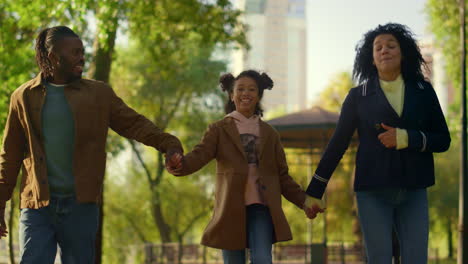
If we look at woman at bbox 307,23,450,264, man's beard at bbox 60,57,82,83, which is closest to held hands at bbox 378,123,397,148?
woman at bbox 307,23,450,264

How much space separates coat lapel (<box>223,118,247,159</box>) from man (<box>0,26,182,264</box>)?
1.17 m

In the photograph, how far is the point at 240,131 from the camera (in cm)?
597

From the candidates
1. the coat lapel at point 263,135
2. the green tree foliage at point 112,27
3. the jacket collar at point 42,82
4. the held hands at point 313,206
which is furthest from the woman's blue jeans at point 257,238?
the green tree foliage at point 112,27

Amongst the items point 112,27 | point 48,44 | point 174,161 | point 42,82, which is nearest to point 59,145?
point 42,82

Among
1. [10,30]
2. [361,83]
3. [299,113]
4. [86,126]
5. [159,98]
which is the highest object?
[159,98]

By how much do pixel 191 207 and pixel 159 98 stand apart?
4.96 meters

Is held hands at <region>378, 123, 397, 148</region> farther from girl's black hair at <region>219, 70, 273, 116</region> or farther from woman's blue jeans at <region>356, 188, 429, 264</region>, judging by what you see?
girl's black hair at <region>219, 70, 273, 116</region>

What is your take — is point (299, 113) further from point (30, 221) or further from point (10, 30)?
point (30, 221)

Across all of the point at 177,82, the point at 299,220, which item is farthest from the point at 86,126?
the point at 299,220

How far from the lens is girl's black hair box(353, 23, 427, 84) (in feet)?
17.4

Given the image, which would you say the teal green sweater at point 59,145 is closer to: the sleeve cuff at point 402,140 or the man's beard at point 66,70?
the man's beard at point 66,70

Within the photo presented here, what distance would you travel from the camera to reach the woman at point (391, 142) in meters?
4.93

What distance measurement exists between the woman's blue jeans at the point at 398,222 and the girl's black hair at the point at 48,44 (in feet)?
7.03

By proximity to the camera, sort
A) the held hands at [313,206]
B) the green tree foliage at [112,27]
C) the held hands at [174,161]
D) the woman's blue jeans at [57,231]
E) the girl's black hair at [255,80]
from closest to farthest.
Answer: the woman's blue jeans at [57,231]
the held hands at [174,161]
the held hands at [313,206]
the girl's black hair at [255,80]
the green tree foliage at [112,27]
